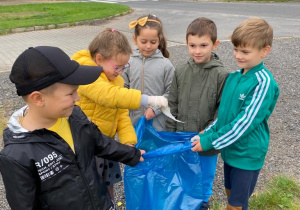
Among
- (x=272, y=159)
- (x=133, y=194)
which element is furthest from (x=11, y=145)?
(x=272, y=159)

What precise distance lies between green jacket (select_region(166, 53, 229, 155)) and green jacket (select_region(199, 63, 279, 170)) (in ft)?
0.46

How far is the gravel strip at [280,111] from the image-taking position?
9.63 feet

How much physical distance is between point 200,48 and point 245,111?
1.81 feet

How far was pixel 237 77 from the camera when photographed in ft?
6.21

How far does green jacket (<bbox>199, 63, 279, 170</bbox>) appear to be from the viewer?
1.77m

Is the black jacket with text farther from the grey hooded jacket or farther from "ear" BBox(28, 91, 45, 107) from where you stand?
the grey hooded jacket

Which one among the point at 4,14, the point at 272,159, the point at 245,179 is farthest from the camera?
the point at 4,14

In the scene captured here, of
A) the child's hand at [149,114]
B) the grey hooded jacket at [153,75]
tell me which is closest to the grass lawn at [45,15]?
the grey hooded jacket at [153,75]

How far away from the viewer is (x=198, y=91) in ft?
7.00

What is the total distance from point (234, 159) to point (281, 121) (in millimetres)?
2407

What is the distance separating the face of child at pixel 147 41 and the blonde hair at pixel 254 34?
70cm

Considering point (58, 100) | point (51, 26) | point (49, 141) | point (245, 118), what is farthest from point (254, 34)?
point (51, 26)

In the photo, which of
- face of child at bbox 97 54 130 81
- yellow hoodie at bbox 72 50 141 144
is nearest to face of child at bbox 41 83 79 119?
yellow hoodie at bbox 72 50 141 144

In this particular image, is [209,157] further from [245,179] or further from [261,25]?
[261,25]
